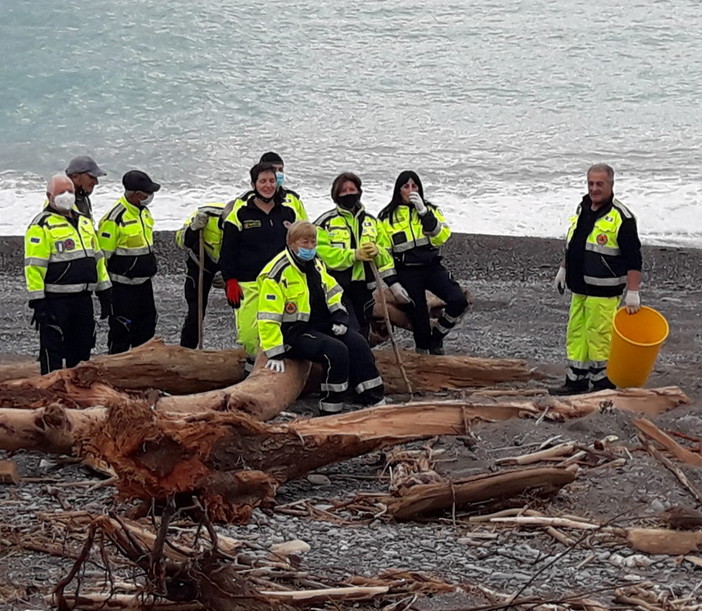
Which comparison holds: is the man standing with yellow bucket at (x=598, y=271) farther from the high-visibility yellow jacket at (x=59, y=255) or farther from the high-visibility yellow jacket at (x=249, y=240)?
the high-visibility yellow jacket at (x=59, y=255)

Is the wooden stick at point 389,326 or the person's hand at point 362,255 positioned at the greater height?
the person's hand at point 362,255

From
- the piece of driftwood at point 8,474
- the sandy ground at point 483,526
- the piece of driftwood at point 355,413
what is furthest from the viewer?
the piece of driftwood at point 8,474

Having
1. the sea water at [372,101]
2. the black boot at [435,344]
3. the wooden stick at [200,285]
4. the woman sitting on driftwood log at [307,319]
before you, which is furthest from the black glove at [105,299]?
the sea water at [372,101]

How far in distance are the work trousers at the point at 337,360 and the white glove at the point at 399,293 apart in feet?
3.80

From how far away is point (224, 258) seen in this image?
932 cm

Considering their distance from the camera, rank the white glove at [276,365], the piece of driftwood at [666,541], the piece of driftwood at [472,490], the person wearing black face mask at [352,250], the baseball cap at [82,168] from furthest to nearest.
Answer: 1. the person wearing black face mask at [352,250]
2. the baseball cap at [82,168]
3. the white glove at [276,365]
4. the piece of driftwood at [472,490]
5. the piece of driftwood at [666,541]

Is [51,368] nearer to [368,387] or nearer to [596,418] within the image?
[368,387]

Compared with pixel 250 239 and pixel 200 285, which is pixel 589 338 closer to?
pixel 250 239

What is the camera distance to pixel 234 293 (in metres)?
9.27

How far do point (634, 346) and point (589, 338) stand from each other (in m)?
0.65

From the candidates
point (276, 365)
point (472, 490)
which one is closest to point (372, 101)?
point (276, 365)

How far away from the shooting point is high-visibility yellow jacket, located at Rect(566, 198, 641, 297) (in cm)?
910

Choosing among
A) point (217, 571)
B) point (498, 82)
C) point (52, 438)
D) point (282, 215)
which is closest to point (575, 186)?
point (498, 82)

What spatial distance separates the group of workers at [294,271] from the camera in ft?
27.0
